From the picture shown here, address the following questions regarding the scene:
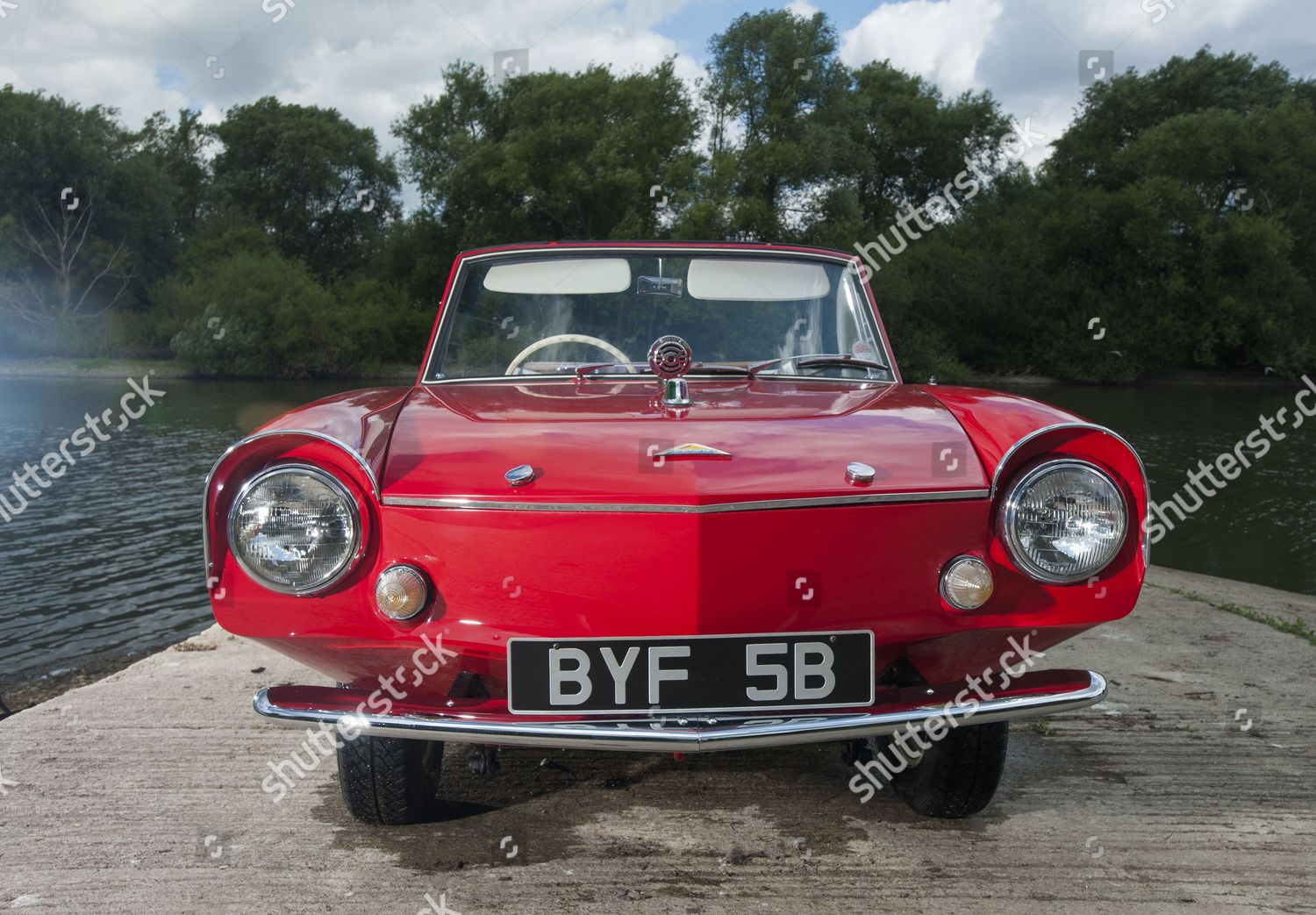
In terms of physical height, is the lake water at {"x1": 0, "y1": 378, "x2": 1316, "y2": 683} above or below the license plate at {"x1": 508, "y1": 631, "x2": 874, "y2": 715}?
below

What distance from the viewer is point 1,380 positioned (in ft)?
106

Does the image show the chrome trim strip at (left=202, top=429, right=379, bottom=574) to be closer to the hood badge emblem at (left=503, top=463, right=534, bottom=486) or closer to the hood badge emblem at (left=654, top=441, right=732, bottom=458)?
the hood badge emblem at (left=503, top=463, right=534, bottom=486)

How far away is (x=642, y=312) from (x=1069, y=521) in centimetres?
169

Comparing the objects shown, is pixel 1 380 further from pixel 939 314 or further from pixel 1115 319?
pixel 1115 319

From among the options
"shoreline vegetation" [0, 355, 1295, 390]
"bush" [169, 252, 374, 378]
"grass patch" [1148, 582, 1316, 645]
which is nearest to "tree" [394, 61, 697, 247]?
"bush" [169, 252, 374, 378]

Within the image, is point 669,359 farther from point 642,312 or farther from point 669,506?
point 669,506

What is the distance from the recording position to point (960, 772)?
8.91ft

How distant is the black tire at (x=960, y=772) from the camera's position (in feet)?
8.71

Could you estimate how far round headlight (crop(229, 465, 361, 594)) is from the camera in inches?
87.6

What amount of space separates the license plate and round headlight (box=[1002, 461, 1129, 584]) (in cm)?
57

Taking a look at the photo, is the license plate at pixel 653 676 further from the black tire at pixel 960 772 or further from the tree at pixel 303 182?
the tree at pixel 303 182

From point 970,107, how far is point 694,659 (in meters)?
48.1

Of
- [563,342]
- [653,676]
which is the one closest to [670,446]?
[653,676]

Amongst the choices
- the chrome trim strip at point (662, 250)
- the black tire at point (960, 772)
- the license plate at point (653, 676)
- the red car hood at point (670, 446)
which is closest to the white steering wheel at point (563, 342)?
the chrome trim strip at point (662, 250)
